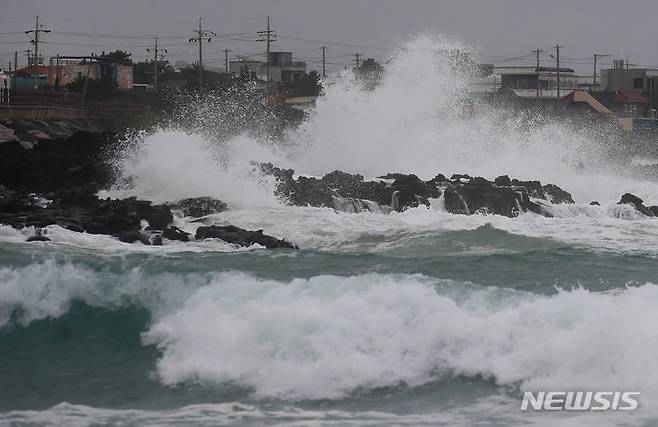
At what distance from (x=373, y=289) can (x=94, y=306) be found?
3.31 meters

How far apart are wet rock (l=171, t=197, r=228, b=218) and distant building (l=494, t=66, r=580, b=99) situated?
1696 inches

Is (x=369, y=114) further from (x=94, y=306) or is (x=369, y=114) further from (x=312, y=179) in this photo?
(x=94, y=306)

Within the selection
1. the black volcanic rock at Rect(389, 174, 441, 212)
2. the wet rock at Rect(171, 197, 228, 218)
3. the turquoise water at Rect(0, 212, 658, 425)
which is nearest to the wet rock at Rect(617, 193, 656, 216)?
the black volcanic rock at Rect(389, 174, 441, 212)

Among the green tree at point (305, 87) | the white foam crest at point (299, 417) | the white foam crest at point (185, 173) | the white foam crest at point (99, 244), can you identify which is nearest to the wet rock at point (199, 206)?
the white foam crest at point (185, 173)

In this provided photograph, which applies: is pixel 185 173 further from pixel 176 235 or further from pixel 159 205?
pixel 176 235

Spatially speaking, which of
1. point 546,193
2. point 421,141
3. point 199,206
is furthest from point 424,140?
point 199,206

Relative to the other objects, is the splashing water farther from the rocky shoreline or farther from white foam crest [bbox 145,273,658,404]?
white foam crest [bbox 145,273,658,404]

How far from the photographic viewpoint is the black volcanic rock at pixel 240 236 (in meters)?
20.0

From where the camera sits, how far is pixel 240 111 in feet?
130

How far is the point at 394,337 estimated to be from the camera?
11836mm

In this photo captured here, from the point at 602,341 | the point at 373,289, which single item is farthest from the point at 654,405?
the point at 373,289

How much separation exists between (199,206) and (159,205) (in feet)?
3.35

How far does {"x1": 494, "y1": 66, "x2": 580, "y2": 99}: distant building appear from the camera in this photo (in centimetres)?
6806

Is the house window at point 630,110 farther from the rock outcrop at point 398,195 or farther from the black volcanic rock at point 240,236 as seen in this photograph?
the black volcanic rock at point 240,236
